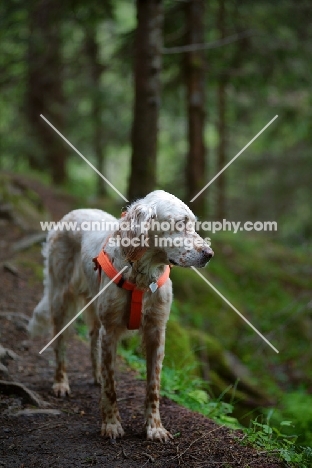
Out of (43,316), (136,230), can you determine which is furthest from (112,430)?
(43,316)

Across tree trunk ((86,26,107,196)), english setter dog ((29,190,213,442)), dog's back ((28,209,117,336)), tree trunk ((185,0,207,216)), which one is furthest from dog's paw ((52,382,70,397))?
tree trunk ((86,26,107,196))

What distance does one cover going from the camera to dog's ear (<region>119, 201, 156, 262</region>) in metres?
3.76

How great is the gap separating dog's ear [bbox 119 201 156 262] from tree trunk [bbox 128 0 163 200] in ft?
10.1

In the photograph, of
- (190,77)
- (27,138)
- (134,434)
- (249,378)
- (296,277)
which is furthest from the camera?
(27,138)

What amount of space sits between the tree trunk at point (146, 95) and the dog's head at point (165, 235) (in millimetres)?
3092

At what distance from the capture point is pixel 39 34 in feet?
33.9

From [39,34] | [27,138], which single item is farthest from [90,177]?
[39,34]

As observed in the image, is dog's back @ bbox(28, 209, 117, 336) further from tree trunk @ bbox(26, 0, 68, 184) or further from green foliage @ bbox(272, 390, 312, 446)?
tree trunk @ bbox(26, 0, 68, 184)

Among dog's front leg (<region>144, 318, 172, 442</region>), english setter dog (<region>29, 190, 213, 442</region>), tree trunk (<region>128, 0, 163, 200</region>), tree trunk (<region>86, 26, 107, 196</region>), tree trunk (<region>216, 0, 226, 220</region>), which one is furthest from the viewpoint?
tree trunk (<region>86, 26, 107, 196</region>)

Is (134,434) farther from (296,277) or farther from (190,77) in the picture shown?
(296,277)

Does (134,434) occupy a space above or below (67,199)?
below

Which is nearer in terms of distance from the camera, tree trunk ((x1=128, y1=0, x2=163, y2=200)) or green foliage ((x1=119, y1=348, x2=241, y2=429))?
green foliage ((x1=119, y1=348, x2=241, y2=429))

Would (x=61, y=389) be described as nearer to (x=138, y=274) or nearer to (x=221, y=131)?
(x=138, y=274)

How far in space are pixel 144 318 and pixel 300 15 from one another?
360 inches
